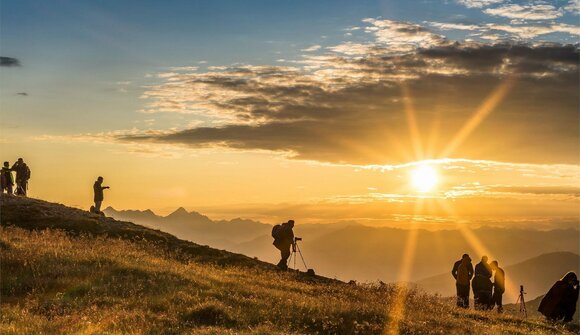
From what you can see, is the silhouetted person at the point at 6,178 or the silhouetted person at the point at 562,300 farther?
the silhouetted person at the point at 6,178

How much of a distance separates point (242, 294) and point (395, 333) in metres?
5.23

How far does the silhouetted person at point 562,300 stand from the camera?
1001 inches

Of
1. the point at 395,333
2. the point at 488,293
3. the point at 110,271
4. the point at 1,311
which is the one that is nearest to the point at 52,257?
the point at 110,271

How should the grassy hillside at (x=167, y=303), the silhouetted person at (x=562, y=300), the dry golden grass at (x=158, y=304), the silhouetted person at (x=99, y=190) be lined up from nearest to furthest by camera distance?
1. the dry golden grass at (x=158, y=304)
2. the grassy hillside at (x=167, y=303)
3. the silhouetted person at (x=562, y=300)
4. the silhouetted person at (x=99, y=190)

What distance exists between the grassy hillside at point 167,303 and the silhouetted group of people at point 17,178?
15.5 metres

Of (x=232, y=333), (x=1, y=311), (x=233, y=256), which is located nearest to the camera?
(x=232, y=333)

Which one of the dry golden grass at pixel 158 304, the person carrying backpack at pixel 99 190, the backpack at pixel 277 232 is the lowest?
the dry golden grass at pixel 158 304

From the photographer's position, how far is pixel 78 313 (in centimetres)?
1302

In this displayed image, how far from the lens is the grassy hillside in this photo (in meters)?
12.3

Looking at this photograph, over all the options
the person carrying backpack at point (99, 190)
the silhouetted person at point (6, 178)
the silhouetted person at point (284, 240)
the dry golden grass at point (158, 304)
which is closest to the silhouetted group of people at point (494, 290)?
the dry golden grass at point (158, 304)

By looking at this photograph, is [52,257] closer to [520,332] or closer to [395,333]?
[395,333]

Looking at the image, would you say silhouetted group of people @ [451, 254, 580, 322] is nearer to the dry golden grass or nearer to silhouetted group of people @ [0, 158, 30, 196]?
the dry golden grass

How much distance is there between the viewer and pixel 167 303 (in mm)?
14508

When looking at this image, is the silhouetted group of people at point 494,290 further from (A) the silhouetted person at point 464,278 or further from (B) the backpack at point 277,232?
(B) the backpack at point 277,232
